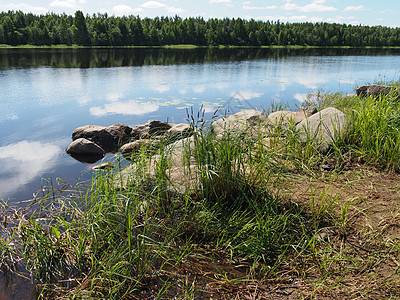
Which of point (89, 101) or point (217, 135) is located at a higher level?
point (217, 135)

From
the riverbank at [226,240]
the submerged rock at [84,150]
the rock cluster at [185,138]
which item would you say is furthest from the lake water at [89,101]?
the riverbank at [226,240]

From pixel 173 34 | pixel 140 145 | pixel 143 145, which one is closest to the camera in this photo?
pixel 143 145

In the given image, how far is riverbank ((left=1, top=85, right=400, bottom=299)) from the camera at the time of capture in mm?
2490

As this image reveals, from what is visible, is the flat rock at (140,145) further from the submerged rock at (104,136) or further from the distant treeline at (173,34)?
the distant treeline at (173,34)

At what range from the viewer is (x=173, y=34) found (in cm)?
7888

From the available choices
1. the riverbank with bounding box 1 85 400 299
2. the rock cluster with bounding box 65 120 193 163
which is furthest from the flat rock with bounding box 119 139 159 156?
the rock cluster with bounding box 65 120 193 163

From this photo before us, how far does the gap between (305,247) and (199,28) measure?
87.8 m

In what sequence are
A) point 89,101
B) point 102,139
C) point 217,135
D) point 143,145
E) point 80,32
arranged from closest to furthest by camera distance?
point 143,145 < point 217,135 < point 102,139 < point 89,101 < point 80,32

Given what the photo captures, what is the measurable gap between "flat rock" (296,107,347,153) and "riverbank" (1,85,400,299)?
0.74m

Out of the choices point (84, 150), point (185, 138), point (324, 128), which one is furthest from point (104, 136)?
point (324, 128)

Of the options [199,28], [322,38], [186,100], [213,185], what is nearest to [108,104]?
[186,100]

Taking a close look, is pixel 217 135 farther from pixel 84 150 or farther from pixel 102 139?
pixel 102 139

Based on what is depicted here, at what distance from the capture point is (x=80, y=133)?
8.80 meters

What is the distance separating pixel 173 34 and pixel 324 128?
8011 centimetres
